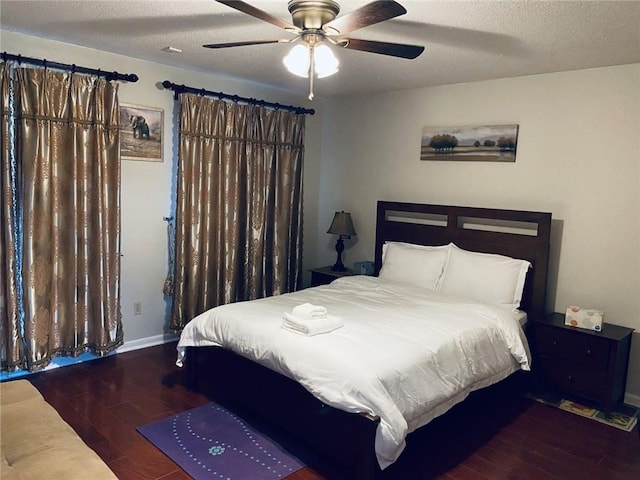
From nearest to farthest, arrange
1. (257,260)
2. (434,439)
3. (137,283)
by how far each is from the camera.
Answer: (434,439) < (137,283) < (257,260)

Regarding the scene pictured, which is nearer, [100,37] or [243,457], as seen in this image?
[243,457]

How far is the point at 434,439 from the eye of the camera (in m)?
2.91

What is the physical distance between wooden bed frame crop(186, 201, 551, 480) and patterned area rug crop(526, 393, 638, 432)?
25.7 inches

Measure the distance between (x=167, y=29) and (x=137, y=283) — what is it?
2.07 metres

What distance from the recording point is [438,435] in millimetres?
2959

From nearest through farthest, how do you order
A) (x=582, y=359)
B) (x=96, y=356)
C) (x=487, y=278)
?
(x=582, y=359) → (x=487, y=278) → (x=96, y=356)

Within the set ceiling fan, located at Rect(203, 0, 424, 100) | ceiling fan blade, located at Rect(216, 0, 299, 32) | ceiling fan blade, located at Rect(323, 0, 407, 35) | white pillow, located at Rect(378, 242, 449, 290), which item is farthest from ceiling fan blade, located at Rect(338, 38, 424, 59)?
white pillow, located at Rect(378, 242, 449, 290)

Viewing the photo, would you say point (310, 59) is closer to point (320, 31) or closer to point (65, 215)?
point (320, 31)

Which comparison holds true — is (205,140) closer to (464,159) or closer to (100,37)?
(100,37)

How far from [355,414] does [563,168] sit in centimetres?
260

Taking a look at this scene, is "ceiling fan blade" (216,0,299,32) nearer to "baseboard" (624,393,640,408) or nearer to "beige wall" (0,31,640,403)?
"beige wall" (0,31,640,403)

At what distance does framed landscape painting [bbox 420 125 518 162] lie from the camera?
3994mm

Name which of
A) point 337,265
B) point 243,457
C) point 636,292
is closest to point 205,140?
point 337,265

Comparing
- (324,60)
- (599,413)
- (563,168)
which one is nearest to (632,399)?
(599,413)
